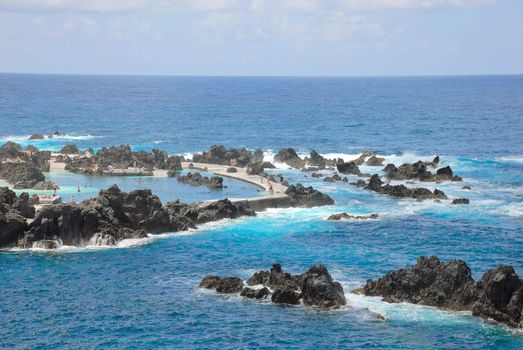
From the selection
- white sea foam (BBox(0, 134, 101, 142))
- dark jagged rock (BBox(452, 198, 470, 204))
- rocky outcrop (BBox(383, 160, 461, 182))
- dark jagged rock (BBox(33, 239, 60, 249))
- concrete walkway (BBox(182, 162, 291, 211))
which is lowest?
white sea foam (BBox(0, 134, 101, 142))

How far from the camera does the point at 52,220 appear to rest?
2982 inches

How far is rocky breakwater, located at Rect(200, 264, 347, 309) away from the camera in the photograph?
193 feet

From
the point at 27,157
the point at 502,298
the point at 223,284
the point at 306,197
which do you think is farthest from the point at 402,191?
the point at 27,157

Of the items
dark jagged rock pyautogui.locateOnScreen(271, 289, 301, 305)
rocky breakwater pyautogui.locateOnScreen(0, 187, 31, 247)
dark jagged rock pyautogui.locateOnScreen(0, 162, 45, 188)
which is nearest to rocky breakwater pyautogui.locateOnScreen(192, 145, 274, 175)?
dark jagged rock pyautogui.locateOnScreen(0, 162, 45, 188)

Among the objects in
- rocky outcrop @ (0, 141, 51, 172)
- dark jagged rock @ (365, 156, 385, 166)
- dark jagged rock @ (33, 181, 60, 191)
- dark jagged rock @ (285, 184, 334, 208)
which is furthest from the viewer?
dark jagged rock @ (365, 156, 385, 166)

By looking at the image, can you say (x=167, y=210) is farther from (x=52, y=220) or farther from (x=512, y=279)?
(x=512, y=279)

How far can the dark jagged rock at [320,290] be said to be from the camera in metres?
58.5

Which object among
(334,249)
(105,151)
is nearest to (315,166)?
(105,151)

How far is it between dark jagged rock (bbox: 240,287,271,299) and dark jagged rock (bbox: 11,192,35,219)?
28.1 meters

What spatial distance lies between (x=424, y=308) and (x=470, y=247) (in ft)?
66.6

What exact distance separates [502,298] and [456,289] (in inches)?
164

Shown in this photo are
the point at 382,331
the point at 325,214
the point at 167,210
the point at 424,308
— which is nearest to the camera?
the point at 382,331

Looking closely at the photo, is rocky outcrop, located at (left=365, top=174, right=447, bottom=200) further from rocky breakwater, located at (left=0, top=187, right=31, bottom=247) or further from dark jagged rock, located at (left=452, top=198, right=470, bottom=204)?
rocky breakwater, located at (left=0, top=187, right=31, bottom=247)

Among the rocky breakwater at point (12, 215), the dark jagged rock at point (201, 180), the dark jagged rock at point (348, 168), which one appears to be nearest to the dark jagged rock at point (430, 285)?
the rocky breakwater at point (12, 215)
